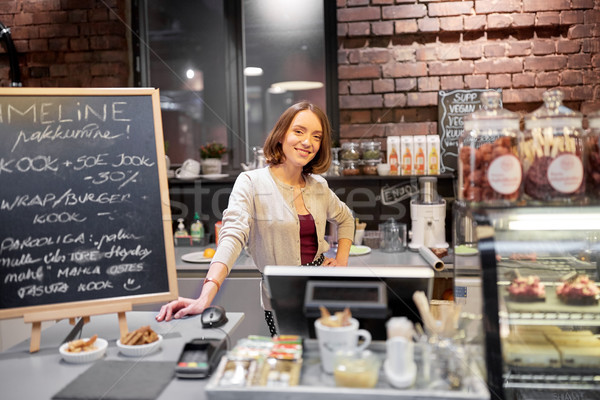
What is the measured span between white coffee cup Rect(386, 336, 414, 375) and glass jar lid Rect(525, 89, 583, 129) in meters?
0.61

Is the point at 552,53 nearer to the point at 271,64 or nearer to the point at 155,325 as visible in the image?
the point at 271,64

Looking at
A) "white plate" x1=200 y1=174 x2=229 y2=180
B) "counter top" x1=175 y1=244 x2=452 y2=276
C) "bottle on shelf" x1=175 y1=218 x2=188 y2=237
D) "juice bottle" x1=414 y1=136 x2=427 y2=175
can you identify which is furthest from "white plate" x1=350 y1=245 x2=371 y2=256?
"bottle on shelf" x1=175 y1=218 x2=188 y2=237

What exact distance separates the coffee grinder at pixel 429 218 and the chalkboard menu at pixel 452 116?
0.90ft

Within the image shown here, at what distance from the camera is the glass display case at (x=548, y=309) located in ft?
4.28

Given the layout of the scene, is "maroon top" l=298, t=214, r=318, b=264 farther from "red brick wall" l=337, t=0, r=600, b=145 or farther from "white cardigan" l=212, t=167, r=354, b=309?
"red brick wall" l=337, t=0, r=600, b=145

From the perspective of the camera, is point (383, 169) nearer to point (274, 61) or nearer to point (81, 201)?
point (274, 61)

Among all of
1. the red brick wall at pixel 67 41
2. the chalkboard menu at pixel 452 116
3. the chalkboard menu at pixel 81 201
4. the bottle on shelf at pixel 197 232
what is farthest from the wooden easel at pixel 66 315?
the red brick wall at pixel 67 41

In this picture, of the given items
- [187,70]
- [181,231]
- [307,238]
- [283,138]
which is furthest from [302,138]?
[187,70]

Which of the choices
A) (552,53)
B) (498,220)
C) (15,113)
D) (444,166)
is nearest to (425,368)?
(498,220)

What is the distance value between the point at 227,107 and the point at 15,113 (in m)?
2.55

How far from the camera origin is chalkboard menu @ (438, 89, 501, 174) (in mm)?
3549

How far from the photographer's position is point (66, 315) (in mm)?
1512

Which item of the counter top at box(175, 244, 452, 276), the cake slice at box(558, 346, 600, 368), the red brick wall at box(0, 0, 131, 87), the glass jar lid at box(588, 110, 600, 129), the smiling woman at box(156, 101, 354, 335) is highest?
the red brick wall at box(0, 0, 131, 87)

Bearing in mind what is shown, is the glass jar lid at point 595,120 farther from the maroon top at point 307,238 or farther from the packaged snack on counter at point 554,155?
the maroon top at point 307,238
